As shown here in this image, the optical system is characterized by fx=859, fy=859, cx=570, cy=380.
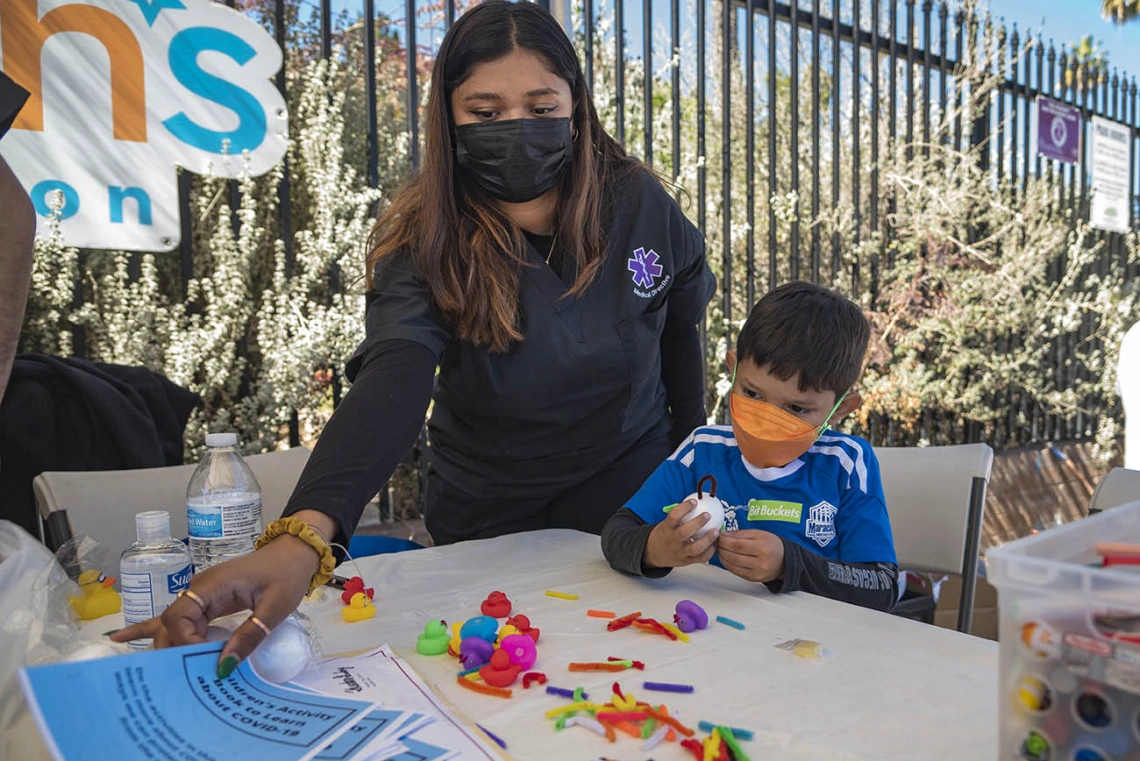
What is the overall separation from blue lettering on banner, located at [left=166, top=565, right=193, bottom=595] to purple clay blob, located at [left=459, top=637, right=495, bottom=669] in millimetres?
468

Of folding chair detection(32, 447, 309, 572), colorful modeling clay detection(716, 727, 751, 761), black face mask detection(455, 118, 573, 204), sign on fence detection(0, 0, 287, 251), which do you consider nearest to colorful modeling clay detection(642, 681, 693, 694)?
colorful modeling clay detection(716, 727, 751, 761)

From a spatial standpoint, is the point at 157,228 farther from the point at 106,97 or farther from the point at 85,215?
the point at 106,97

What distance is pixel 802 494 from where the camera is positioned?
1.67 metres

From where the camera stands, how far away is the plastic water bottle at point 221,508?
135 centimetres

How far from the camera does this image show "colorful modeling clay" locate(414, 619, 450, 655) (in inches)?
44.2

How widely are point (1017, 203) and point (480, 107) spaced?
5427mm

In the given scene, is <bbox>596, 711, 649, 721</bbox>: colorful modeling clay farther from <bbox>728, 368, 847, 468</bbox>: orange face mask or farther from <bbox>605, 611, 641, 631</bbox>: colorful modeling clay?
<bbox>728, 368, 847, 468</bbox>: orange face mask

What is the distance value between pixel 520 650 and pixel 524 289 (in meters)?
0.92

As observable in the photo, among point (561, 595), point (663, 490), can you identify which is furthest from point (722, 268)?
point (561, 595)

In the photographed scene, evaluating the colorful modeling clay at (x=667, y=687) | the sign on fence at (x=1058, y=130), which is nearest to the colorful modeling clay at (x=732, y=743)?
the colorful modeling clay at (x=667, y=687)

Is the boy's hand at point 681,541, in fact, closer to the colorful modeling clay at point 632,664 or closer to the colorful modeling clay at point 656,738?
the colorful modeling clay at point 632,664

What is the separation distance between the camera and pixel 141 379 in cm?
253

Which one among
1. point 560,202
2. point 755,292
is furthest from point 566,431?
point 755,292

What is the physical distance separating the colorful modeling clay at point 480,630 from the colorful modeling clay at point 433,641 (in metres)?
0.03
